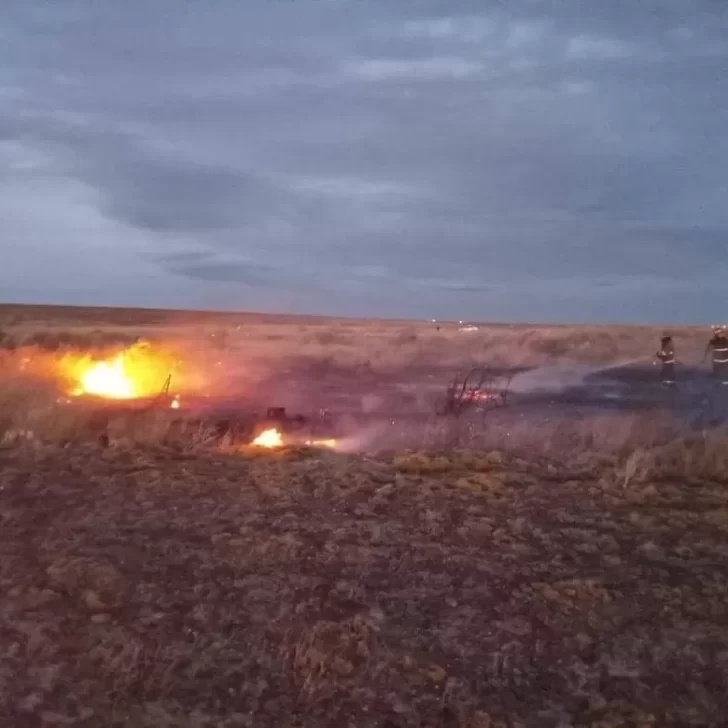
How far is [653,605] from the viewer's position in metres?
6.10

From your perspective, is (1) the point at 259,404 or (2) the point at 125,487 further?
(1) the point at 259,404

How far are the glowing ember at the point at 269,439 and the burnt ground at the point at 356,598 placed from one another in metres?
2.66

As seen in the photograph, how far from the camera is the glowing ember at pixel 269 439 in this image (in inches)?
482

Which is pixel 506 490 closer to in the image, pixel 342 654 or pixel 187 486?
pixel 187 486

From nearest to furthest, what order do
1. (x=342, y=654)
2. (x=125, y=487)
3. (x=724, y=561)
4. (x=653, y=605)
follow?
(x=342, y=654) < (x=653, y=605) < (x=724, y=561) < (x=125, y=487)

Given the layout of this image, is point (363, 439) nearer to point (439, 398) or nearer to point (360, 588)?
point (439, 398)

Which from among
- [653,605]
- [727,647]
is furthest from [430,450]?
[727,647]

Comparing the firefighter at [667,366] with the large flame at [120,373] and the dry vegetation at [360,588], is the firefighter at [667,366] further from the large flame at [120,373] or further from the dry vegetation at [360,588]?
the large flame at [120,373]

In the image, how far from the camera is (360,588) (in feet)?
20.5

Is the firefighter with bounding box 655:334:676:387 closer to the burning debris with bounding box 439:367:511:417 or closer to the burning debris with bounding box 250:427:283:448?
the burning debris with bounding box 439:367:511:417

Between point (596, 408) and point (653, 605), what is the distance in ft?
36.5

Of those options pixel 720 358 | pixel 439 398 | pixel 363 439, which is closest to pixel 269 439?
pixel 363 439

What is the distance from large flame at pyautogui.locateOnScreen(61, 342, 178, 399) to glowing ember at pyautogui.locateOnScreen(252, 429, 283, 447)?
4.33 meters

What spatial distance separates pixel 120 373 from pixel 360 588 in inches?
661
